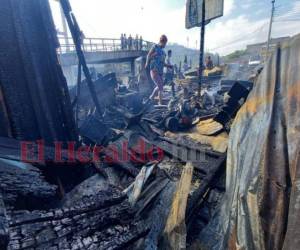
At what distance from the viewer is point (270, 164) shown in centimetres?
152

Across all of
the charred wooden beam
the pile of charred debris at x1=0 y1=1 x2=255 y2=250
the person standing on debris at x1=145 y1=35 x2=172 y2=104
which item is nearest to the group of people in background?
the person standing on debris at x1=145 y1=35 x2=172 y2=104

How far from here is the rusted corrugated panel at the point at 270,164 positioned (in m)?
1.41

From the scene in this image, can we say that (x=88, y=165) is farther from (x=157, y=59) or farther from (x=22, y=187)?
(x=157, y=59)

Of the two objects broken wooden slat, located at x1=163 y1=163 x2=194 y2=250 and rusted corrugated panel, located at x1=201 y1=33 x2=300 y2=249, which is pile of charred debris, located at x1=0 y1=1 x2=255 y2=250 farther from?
rusted corrugated panel, located at x1=201 y1=33 x2=300 y2=249

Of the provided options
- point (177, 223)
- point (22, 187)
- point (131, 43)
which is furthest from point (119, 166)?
point (131, 43)

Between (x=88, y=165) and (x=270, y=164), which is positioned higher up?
(x=270, y=164)

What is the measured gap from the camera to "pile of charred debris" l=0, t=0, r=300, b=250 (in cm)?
165

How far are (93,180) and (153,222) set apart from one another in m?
1.34

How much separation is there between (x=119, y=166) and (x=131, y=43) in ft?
65.0

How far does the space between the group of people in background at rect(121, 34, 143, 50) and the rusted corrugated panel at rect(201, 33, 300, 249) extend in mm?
20549

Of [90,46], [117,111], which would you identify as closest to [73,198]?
[117,111]

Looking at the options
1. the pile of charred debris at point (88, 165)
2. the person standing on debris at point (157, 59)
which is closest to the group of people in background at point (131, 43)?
the person standing on debris at point (157, 59)

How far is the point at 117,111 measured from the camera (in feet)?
19.8

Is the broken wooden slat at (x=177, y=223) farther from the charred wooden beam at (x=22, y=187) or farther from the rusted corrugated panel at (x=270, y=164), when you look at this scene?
the charred wooden beam at (x=22, y=187)
